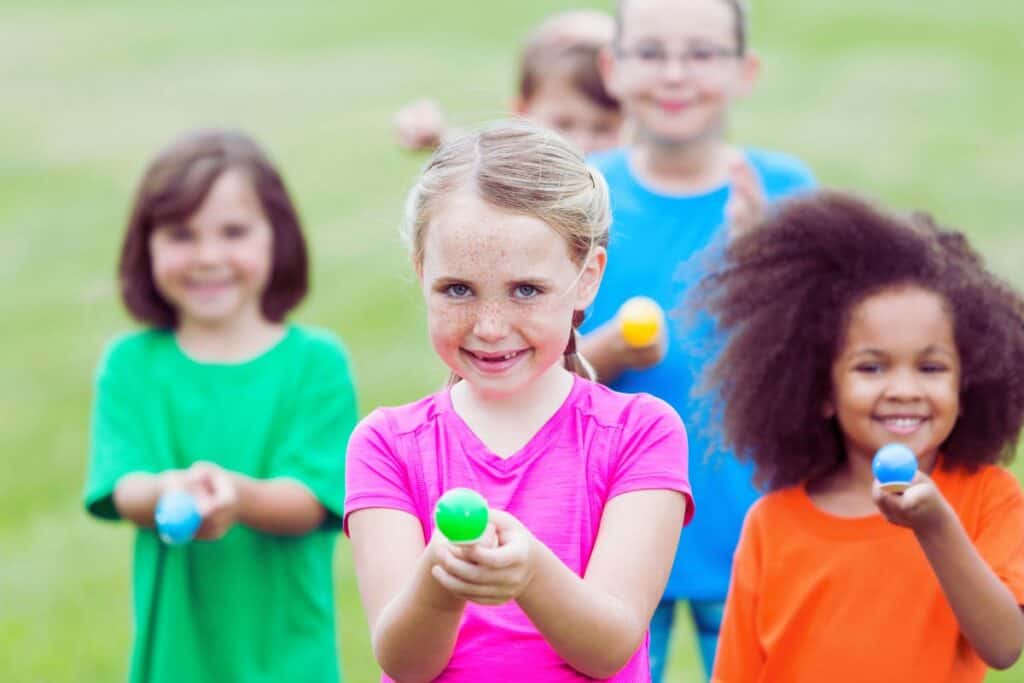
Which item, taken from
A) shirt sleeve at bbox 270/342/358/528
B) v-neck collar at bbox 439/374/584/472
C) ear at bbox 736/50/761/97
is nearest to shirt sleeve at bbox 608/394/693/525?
v-neck collar at bbox 439/374/584/472

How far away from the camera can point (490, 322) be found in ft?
9.80

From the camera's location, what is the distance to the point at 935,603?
363 centimetres

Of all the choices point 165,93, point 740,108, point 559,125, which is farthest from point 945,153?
→ point 559,125

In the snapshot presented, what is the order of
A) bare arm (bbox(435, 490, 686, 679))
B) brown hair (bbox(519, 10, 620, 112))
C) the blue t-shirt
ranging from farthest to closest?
brown hair (bbox(519, 10, 620, 112)) → the blue t-shirt → bare arm (bbox(435, 490, 686, 679))

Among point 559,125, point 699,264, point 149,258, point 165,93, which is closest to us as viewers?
point 699,264

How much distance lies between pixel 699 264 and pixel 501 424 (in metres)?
1.29

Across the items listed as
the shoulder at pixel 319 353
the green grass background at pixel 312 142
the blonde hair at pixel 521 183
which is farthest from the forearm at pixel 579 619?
the green grass background at pixel 312 142

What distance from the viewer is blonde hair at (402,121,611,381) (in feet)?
9.92

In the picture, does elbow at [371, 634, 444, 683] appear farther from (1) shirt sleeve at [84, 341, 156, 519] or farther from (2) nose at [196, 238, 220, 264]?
(2) nose at [196, 238, 220, 264]

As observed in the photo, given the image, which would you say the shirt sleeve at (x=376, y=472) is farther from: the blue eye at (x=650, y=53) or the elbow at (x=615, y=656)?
the blue eye at (x=650, y=53)

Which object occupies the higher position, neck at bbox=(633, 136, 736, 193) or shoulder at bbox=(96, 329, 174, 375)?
neck at bbox=(633, 136, 736, 193)

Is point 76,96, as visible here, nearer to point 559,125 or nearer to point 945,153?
point 945,153

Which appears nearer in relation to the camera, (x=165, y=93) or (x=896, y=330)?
(x=896, y=330)

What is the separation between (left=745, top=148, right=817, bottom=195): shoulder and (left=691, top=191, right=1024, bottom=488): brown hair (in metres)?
0.76
